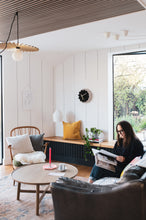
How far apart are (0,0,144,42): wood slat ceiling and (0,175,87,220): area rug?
2.24 meters

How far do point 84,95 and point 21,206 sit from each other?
2.87 metres

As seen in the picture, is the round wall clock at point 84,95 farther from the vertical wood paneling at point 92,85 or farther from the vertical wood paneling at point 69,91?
the vertical wood paneling at point 69,91

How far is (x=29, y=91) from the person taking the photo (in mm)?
5367

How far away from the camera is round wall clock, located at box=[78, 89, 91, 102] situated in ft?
17.2

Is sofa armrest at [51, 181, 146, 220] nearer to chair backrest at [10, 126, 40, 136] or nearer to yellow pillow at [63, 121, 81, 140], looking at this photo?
chair backrest at [10, 126, 40, 136]

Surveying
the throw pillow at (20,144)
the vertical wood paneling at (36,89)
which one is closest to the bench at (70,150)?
A: the vertical wood paneling at (36,89)

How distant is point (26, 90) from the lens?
17.4 feet

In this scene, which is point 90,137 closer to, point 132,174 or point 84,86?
point 84,86

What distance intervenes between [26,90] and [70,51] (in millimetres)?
1304

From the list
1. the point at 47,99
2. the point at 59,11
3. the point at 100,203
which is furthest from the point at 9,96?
the point at 100,203

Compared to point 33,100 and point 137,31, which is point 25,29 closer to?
point 137,31

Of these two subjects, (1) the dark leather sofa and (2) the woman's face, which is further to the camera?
(2) the woman's face

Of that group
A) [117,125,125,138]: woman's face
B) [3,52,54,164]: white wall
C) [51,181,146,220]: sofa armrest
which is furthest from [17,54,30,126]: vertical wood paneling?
[51,181,146,220]: sofa armrest

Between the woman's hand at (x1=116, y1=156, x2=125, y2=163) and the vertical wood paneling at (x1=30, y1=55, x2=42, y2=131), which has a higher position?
the vertical wood paneling at (x1=30, y1=55, x2=42, y2=131)
